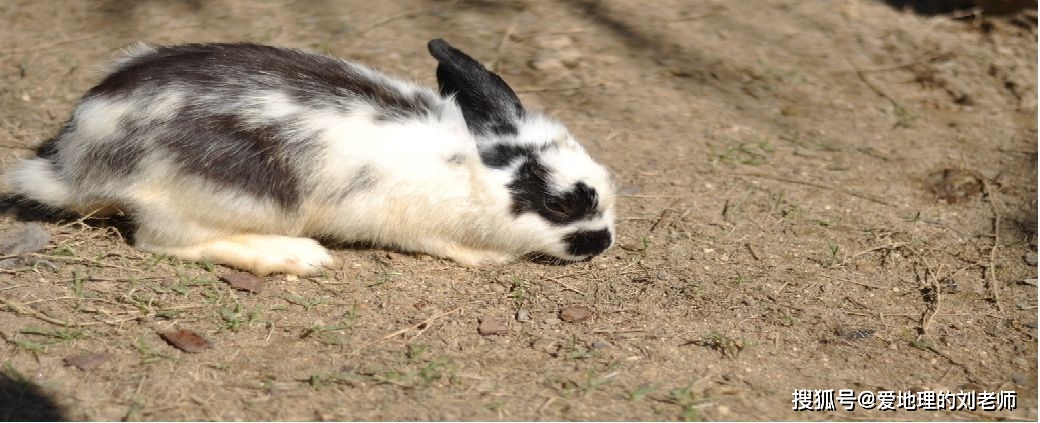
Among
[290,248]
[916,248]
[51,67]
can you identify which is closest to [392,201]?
[290,248]

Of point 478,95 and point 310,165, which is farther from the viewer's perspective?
point 478,95

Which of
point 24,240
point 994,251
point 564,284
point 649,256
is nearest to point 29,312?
point 24,240

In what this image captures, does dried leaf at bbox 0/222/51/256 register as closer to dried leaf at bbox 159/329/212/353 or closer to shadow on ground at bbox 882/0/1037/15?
dried leaf at bbox 159/329/212/353

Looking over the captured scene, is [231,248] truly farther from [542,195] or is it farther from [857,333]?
[857,333]

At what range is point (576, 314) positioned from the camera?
4.41 meters

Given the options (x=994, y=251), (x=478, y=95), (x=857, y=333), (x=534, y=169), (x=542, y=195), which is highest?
(x=478, y=95)

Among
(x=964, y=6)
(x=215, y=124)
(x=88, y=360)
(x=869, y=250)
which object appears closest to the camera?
(x=88, y=360)

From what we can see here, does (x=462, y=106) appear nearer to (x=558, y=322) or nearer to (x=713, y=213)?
(x=558, y=322)

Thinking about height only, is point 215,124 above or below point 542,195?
above

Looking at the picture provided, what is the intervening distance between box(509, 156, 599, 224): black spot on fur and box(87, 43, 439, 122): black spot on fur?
0.51 m

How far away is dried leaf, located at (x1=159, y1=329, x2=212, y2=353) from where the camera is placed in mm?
3893

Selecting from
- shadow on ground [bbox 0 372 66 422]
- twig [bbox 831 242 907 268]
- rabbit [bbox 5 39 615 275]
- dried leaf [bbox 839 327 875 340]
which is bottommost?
twig [bbox 831 242 907 268]

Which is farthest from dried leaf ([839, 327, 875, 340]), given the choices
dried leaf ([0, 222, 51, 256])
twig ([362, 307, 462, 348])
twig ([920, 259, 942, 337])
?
dried leaf ([0, 222, 51, 256])

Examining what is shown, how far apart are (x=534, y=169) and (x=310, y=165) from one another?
97cm
